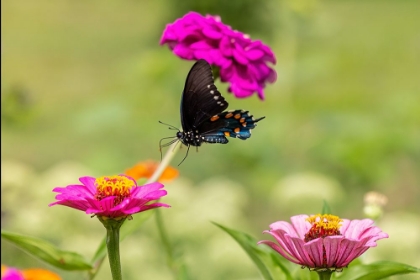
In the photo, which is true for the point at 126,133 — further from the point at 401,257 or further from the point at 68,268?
the point at 68,268

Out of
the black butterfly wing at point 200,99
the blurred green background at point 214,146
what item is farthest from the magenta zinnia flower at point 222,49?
the blurred green background at point 214,146

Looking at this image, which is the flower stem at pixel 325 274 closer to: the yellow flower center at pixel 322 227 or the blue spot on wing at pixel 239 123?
the yellow flower center at pixel 322 227

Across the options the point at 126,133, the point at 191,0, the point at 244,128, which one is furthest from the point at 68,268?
the point at 191,0

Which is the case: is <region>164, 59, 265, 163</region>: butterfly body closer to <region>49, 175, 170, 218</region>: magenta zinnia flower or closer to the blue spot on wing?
the blue spot on wing

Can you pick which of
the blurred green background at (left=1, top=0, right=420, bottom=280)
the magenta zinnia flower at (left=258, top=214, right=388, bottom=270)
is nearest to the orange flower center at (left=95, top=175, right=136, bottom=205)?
the magenta zinnia flower at (left=258, top=214, right=388, bottom=270)

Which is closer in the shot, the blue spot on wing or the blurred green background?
the blue spot on wing

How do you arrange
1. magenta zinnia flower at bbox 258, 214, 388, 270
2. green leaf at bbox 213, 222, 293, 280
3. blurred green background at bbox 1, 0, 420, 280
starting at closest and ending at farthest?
magenta zinnia flower at bbox 258, 214, 388, 270 → green leaf at bbox 213, 222, 293, 280 → blurred green background at bbox 1, 0, 420, 280

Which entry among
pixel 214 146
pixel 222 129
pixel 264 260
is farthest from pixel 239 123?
pixel 214 146

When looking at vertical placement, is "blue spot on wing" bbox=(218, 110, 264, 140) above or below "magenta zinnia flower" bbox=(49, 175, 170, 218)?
above

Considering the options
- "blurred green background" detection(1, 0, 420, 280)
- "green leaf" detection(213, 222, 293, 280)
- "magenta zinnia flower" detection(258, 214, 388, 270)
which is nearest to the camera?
"magenta zinnia flower" detection(258, 214, 388, 270)
